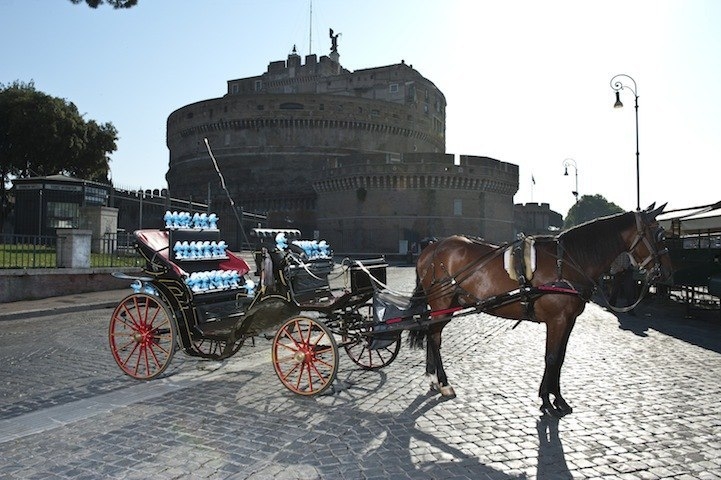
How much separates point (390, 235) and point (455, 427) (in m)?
39.2

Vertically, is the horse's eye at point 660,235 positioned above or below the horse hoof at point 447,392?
A: above

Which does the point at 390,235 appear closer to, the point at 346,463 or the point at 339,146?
the point at 339,146

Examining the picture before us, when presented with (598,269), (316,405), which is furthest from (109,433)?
(598,269)

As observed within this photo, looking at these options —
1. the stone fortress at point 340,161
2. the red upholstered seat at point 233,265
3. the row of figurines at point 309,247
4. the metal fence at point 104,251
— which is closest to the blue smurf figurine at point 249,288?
the red upholstered seat at point 233,265

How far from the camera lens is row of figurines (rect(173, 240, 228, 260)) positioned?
6.31m

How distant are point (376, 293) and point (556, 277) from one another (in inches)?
70.4

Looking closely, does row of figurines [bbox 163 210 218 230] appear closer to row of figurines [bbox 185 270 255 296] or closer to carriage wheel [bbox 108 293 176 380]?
row of figurines [bbox 185 270 255 296]

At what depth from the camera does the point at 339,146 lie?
54.8 meters

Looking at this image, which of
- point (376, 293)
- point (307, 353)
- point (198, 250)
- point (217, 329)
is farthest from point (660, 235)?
point (198, 250)

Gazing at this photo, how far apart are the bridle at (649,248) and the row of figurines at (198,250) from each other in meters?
4.87

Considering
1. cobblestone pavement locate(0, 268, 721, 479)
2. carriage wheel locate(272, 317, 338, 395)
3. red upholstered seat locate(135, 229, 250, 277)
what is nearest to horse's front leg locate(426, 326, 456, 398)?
cobblestone pavement locate(0, 268, 721, 479)

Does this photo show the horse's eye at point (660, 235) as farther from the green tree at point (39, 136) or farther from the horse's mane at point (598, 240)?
the green tree at point (39, 136)

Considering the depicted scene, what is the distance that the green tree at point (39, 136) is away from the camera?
107 feet

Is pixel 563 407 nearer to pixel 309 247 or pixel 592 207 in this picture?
pixel 309 247
